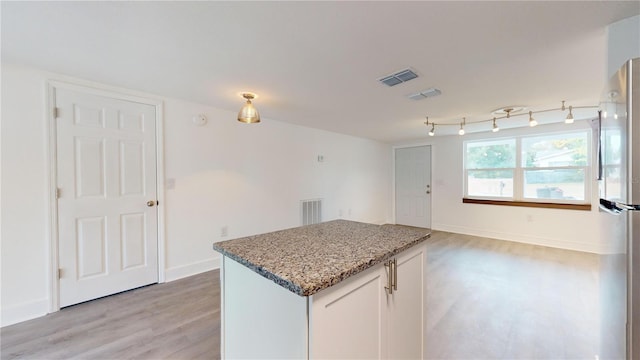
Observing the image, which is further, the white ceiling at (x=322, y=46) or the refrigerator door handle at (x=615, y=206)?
the white ceiling at (x=322, y=46)

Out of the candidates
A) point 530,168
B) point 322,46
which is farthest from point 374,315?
point 530,168

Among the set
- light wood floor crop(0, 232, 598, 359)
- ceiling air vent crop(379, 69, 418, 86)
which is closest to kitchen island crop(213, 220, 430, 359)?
light wood floor crop(0, 232, 598, 359)

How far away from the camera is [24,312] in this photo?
2.05 metres

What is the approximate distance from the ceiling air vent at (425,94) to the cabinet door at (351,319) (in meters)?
2.04

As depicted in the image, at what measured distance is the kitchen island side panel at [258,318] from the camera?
2.96 ft

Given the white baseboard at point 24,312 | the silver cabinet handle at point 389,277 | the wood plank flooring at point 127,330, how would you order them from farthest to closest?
the white baseboard at point 24,312, the wood plank flooring at point 127,330, the silver cabinet handle at point 389,277

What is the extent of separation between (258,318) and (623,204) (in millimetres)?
1531

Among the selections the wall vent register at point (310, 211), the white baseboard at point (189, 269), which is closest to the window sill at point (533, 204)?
the wall vent register at point (310, 211)

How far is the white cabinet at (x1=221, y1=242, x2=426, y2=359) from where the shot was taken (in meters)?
0.89

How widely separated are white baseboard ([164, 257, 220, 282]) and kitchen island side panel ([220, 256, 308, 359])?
1920 mm

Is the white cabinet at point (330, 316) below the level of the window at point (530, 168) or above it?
below

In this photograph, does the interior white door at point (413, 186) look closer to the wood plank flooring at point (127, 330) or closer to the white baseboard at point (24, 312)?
the wood plank flooring at point (127, 330)

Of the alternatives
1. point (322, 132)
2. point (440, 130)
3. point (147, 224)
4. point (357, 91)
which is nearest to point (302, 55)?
point (357, 91)

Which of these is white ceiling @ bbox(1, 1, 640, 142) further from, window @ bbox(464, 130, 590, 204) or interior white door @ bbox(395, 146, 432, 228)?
interior white door @ bbox(395, 146, 432, 228)
